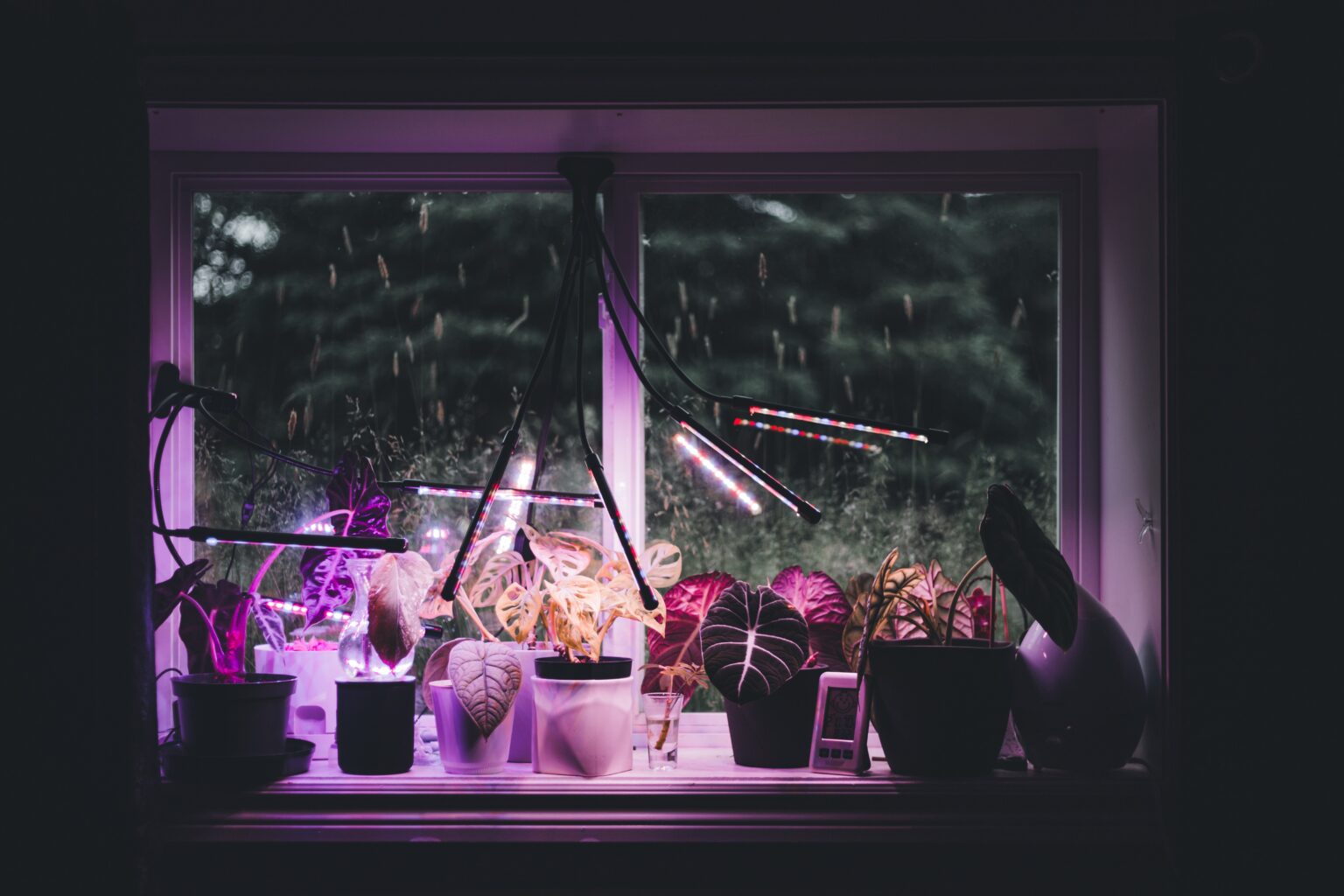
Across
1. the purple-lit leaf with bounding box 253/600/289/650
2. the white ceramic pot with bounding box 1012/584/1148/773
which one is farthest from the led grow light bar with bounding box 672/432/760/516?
the purple-lit leaf with bounding box 253/600/289/650

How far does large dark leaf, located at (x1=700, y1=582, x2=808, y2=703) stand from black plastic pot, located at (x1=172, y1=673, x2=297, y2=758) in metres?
0.67

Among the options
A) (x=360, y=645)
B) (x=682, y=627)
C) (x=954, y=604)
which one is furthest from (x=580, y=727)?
(x=954, y=604)

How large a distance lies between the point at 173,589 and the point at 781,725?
0.97 meters

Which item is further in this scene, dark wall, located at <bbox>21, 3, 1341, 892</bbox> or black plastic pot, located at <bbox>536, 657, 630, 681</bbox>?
black plastic pot, located at <bbox>536, 657, 630, 681</bbox>

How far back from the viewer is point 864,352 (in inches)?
75.7

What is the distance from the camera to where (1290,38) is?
1.49 metres

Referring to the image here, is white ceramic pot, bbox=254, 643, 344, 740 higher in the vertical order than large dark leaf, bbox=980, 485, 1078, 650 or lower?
lower

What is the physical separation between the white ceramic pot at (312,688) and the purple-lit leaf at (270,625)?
22mm

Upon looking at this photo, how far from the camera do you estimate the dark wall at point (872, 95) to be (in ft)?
4.70

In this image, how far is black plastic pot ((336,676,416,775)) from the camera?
158 centimetres

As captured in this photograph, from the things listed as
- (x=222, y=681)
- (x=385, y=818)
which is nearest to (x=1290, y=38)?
(x=385, y=818)

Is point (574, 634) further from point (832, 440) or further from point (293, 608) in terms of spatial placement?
point (832, 440)

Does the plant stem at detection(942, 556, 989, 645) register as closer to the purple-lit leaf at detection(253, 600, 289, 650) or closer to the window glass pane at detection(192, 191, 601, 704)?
the window glass pane at detection(192, 191, 601, 704)

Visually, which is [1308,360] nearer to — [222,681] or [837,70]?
[837,70]
